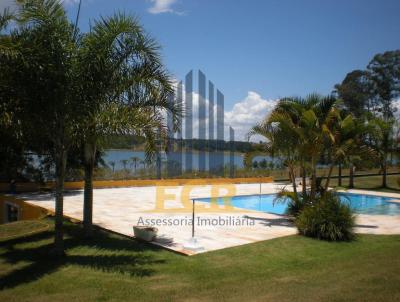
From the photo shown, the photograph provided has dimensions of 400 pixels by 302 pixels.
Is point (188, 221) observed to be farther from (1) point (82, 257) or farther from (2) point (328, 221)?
(1) point (82, 257)

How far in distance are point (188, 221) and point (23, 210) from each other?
263 inches

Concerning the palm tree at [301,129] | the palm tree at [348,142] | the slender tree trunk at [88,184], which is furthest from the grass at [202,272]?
the palm tree at [348,142]

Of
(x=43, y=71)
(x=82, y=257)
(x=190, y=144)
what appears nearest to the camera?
(x=43, y=71)

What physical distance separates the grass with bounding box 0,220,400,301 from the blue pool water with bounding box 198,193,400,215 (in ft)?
22.5

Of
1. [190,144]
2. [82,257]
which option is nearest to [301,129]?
[82,257]

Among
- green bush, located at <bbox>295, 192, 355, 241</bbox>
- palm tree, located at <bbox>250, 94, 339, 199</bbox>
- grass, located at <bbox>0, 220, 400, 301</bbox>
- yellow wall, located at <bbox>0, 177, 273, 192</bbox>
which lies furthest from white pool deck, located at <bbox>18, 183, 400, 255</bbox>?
palm tree, located at <bbox>250, 94, 339, 199</bbox>

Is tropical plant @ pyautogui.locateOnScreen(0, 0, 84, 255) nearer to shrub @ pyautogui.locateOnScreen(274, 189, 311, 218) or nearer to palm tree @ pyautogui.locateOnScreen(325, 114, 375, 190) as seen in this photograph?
shrub @ pyautogui.locateOnScreen(274, 189, 311, 218)

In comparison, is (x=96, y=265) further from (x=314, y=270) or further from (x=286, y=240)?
(x=286, y=240)

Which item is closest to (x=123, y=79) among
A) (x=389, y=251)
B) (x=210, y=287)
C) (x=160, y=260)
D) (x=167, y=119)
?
(x=167, y=119)

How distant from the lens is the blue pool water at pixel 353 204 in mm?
16116

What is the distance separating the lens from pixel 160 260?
25.7 ft

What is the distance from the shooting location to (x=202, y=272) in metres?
7.04

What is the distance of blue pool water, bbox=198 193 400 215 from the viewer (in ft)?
52.9

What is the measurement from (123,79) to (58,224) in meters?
3.17
